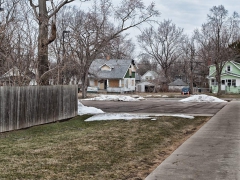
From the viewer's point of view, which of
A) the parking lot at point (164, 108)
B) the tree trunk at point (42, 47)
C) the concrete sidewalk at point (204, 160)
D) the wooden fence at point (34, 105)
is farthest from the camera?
the parking lot at point (164, 108)

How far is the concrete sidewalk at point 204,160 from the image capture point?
591 cm

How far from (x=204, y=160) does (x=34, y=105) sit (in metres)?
6.97

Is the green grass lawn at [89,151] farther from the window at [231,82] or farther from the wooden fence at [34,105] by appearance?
the window at [231,82]

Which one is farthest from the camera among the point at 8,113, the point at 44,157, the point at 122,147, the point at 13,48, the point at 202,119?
the point at 202,119

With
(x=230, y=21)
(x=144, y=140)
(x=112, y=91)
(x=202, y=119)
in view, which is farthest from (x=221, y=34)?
(x=144, y=140)

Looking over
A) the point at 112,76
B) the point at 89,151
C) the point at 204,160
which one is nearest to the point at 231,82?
the point at 112,76

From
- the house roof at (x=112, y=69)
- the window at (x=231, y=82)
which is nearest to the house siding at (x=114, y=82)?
the house roof at (x=112, y=69)

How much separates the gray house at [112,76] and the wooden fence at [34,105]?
38953mm

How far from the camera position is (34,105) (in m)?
11.8

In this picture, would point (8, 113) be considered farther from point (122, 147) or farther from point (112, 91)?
point (112, 91)

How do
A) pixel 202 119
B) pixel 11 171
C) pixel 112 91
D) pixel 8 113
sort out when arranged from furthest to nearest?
pixel 112 91 < pixel 202 119 < pixel 8 113 < pixel 11 171

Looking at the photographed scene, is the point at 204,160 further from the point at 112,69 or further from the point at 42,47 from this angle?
the point at 112,69

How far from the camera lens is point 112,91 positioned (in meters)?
53.5

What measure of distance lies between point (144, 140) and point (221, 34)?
39474mm
